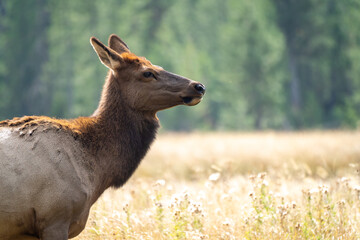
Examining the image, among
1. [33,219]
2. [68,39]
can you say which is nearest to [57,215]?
[33,219]

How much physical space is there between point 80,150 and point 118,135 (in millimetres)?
474

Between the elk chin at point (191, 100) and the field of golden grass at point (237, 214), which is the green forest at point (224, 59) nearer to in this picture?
the field of golden grass at point (237, 214)

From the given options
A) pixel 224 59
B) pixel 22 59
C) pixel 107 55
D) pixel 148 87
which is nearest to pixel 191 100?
pixel 148 87

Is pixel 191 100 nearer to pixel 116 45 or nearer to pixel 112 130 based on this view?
pixel 112 130

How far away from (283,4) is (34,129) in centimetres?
3755

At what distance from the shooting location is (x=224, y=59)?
36594mm

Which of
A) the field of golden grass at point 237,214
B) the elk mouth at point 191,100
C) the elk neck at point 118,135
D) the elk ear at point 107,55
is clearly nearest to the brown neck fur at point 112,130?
the elk neck at point 118,135

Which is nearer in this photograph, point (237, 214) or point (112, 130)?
point (112, 130)

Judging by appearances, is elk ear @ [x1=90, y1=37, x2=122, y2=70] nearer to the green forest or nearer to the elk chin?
the elk chin

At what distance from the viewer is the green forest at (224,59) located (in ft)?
95.2

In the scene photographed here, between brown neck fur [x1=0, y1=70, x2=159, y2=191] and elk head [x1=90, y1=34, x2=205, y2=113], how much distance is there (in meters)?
0.07

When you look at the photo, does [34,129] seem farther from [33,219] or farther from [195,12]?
[195,12]

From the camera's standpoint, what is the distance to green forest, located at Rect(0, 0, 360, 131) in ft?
95.2

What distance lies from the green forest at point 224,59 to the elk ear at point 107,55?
67.8 feet
